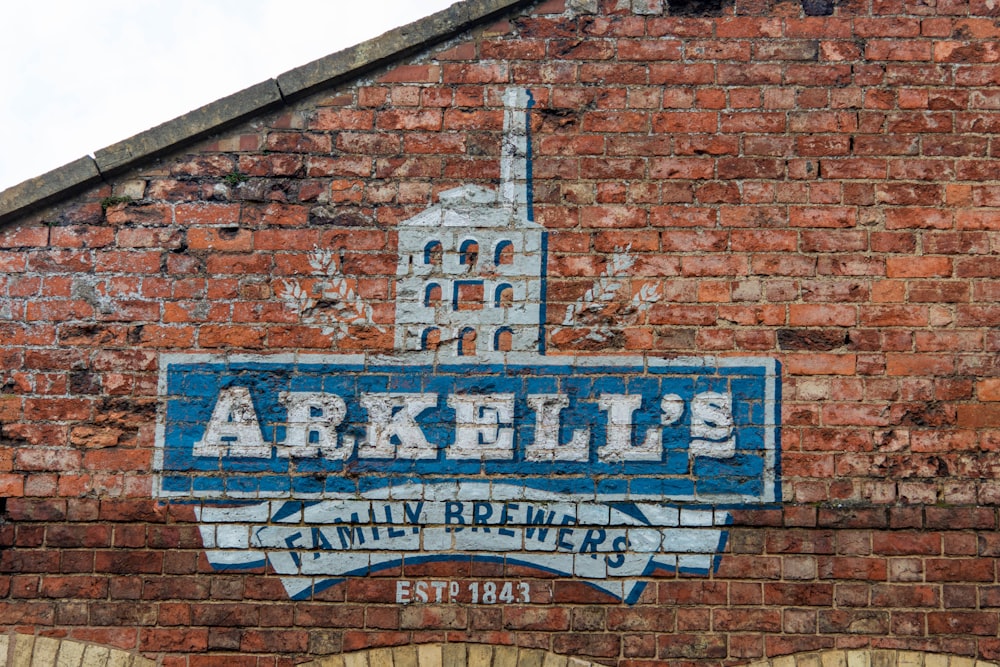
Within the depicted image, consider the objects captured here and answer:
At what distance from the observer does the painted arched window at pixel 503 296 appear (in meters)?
4.07

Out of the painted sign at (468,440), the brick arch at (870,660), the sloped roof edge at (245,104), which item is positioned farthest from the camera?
the sloped roof edge at (245,104)

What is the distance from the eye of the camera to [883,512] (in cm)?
394

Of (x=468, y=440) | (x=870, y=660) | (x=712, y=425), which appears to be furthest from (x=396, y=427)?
(x=870, y=660)

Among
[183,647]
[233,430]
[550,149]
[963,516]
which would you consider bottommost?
[183,647]

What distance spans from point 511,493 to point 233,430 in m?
1.19

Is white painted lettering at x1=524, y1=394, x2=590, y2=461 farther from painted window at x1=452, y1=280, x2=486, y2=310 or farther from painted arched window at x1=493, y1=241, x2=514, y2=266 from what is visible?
painted arched window at x1=493, y1=241, x2=514, y2=266

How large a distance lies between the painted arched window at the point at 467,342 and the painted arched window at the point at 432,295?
17 centimetres

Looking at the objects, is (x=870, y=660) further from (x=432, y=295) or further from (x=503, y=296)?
(x=432, y=295)

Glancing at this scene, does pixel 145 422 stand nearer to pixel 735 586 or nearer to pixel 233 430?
pixel 233 430

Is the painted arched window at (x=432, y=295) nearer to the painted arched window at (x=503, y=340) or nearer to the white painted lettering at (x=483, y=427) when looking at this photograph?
the painted arched window at (x=503, y=340)

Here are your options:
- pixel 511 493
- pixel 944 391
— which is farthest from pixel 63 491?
pixel 944 391

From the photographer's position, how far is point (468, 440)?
4.01 m

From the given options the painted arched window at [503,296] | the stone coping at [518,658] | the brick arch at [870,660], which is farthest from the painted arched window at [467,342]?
the brick arch at [870,660]

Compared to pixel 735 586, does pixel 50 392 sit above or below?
above
